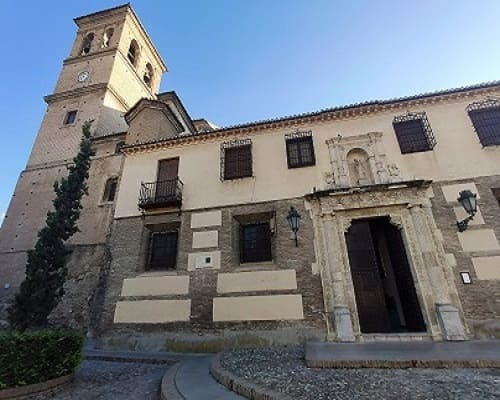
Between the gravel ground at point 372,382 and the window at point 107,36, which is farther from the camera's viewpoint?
the window at point 107,36

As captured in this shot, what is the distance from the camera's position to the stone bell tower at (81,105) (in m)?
14.1

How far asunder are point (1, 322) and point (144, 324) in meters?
8.87

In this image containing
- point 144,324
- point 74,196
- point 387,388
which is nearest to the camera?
point 387,388

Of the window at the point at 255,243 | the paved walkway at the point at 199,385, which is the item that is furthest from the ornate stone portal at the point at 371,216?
the paved walkway at the point at 199,385

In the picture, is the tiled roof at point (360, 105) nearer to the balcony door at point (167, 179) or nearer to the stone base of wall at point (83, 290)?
the balcony door at point (167, 179)

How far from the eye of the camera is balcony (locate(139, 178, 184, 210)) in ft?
31.6

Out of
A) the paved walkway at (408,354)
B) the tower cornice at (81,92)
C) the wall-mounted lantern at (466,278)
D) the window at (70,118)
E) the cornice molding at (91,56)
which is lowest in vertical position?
the paved walkway at (408,354)

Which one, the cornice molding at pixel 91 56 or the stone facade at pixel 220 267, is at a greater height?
the cornice molding at pixel 91 56

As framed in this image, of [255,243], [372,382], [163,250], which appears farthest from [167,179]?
[372,382]

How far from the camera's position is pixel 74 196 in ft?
34.4

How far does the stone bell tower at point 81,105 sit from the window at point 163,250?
191 inches

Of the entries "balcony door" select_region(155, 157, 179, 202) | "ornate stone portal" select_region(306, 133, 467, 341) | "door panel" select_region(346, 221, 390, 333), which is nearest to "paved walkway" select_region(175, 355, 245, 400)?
"ornate stone portal" select_region(306, 133, 467, 341)

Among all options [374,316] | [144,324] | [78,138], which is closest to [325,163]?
[374,316]

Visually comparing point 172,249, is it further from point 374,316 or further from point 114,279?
point 374,316
